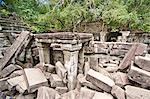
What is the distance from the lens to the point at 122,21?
30.0ft

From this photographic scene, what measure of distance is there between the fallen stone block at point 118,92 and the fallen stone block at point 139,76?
0.32 m

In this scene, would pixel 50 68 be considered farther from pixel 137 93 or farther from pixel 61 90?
pixel 137 93

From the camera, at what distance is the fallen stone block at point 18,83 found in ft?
12.9

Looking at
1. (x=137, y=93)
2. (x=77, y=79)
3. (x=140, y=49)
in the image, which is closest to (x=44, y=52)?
(x=77, y=79)

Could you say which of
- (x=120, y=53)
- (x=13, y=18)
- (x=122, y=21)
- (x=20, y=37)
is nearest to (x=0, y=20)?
(x=13, y=18)

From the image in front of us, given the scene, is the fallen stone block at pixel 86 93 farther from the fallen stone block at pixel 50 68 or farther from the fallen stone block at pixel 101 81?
the fallen stone block at pixel 50 68

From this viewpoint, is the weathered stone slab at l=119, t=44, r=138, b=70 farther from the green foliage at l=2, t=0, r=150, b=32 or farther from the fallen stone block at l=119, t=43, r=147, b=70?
the green foliage at l=2, t=0, r=150, b=32

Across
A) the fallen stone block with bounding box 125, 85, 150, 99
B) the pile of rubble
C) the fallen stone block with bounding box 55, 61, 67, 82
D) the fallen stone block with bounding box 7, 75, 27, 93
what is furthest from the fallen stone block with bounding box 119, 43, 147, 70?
the fallen stone block with bounding box 7, 75, 27, 93

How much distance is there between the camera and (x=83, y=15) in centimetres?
887

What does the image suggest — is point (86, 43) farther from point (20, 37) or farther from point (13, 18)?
point (13, 18)

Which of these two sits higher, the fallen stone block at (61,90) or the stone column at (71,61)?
the stone column at (71,61)

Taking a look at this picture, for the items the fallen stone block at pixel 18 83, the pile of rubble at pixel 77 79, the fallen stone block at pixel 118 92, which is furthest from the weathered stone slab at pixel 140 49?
the fallen stone block at pixel 18 83

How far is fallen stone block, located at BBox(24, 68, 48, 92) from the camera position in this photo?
3871 mm

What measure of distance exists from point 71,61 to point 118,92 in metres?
1.20
